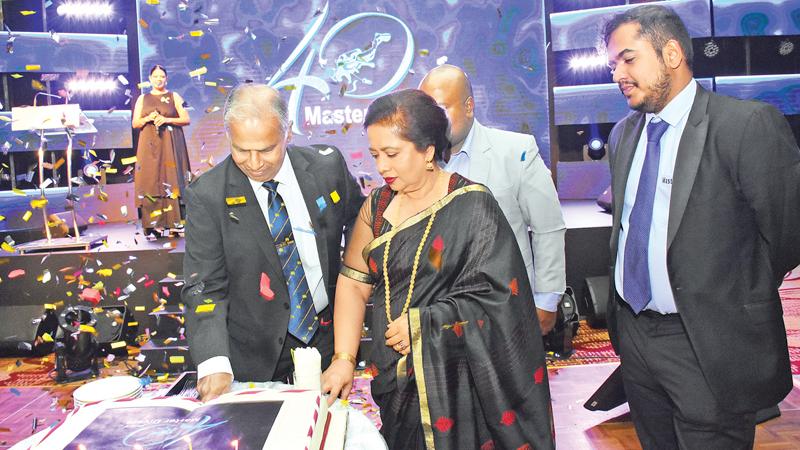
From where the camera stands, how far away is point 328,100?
6.72 m

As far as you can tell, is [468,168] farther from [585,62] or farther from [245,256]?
[585,62]

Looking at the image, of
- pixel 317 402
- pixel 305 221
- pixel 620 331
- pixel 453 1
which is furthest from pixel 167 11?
pixel 317 402

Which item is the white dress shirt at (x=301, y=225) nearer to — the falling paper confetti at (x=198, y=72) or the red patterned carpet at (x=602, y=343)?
the red patterned carpet at (x=602, y=343)

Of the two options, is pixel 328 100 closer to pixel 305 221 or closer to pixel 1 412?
pixel 1 412

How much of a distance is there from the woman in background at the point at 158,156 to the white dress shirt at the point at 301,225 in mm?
4243

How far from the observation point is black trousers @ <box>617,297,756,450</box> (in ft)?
6.06

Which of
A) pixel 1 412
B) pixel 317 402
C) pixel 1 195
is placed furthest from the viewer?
pixel 1 195

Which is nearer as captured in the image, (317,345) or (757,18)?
(317,345)

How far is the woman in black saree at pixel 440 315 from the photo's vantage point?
1549 millimetres

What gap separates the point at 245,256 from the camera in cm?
190

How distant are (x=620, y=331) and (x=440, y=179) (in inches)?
33.5

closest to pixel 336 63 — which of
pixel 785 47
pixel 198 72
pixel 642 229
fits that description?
pixel 198 72

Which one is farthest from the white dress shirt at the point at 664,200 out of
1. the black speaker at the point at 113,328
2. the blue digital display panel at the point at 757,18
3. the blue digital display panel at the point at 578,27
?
the blue digital display panel at the point at 757,18

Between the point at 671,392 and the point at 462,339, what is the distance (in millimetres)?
749
